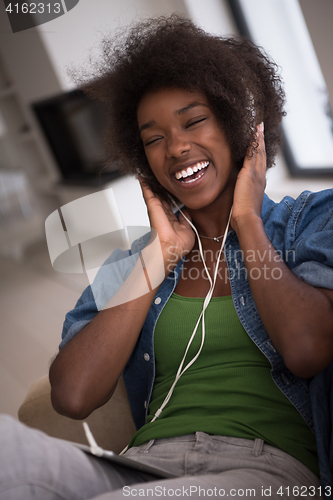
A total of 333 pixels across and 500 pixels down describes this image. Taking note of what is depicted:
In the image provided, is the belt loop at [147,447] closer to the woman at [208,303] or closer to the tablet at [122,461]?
the woman at [208,303]

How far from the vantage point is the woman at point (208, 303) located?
591 mm

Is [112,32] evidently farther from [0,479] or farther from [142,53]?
[0,479]

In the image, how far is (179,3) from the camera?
1269mm

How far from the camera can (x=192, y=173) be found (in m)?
0.80

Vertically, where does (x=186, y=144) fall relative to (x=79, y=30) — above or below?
below

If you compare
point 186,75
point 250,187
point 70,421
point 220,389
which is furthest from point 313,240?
point 70,421

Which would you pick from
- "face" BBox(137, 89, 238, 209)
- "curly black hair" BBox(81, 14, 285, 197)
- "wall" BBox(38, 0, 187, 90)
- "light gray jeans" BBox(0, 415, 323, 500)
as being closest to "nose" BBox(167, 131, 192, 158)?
"face" BBox(137, 89, 238, 209)

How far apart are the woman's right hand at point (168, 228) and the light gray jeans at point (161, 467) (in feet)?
1.20

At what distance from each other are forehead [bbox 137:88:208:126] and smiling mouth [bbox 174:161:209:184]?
4.2 inches

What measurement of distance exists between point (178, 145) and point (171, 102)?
92 mm

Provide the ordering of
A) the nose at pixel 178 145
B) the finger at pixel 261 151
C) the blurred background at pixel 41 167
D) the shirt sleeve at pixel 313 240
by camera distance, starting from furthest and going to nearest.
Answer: the finger at pixel 261 151 → the nose at pixel 178 145 → the shirt sleeve at pixel 313 240 → the blurred background at pixel 41 167

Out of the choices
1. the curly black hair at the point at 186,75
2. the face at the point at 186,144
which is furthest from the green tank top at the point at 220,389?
the curly black hair at the point at 186,75

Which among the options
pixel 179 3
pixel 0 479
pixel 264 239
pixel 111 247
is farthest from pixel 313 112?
pixel 0 479

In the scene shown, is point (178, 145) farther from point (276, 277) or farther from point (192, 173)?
point (276, 277)
